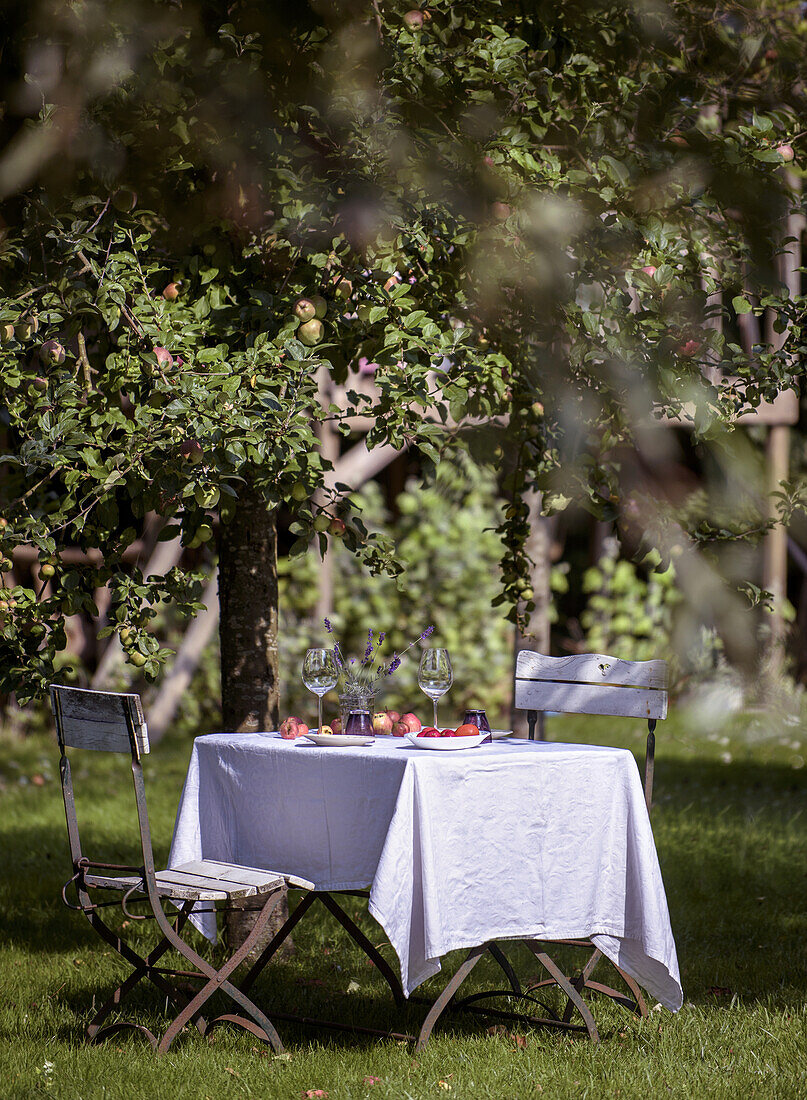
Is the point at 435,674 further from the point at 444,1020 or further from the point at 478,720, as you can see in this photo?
the point at 444,1020

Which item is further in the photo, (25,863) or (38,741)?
(38,741)

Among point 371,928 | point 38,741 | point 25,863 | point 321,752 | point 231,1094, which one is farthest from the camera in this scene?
point 38,741

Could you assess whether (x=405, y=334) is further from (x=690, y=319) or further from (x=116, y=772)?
(x=116, y=772)

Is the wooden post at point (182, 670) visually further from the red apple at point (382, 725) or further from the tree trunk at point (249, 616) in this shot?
the red apple at point (382, 725)

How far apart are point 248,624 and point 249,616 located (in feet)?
0.09

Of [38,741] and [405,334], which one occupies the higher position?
[405,334]

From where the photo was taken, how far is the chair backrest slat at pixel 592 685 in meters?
3.48

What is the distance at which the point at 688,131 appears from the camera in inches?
137

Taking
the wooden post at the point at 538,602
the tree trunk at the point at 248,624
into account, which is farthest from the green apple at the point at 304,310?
the wooden post at the point at 538,602

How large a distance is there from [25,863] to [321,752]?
10.2ft

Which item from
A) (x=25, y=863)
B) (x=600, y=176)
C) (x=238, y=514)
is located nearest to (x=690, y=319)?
(x=600, y=176)

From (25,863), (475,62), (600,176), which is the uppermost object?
(475,62)

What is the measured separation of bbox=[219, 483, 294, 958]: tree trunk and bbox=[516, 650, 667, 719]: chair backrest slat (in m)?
0.92

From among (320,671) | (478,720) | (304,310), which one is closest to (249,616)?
(320,671)
